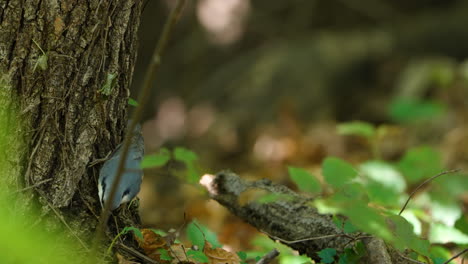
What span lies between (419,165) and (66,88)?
2255mm

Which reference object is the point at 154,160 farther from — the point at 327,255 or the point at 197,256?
the point at 327,255

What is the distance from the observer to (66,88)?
59.2 inches

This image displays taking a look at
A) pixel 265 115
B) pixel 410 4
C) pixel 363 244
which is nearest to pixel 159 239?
pixel 363 244

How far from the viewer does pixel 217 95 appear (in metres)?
5.84

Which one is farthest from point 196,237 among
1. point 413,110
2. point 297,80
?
point 297,80

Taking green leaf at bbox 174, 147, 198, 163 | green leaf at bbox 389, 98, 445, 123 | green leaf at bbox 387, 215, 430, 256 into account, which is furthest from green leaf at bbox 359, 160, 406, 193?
green leaf at bbox 387, 215, 430, 256

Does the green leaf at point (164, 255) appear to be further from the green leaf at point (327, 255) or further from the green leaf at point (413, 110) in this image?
the green leaf at point (413, 110)

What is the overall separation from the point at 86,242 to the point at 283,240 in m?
0.58

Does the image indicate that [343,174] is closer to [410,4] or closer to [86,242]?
[86,242]

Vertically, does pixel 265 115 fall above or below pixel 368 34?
below

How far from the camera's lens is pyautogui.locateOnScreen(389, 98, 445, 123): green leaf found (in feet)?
14.7

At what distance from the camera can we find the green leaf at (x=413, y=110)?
14.7 feet

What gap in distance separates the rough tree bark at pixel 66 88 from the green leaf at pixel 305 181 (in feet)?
2.00

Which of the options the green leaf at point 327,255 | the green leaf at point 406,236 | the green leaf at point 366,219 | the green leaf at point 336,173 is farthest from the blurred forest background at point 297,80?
the green leaf at point 366,219
